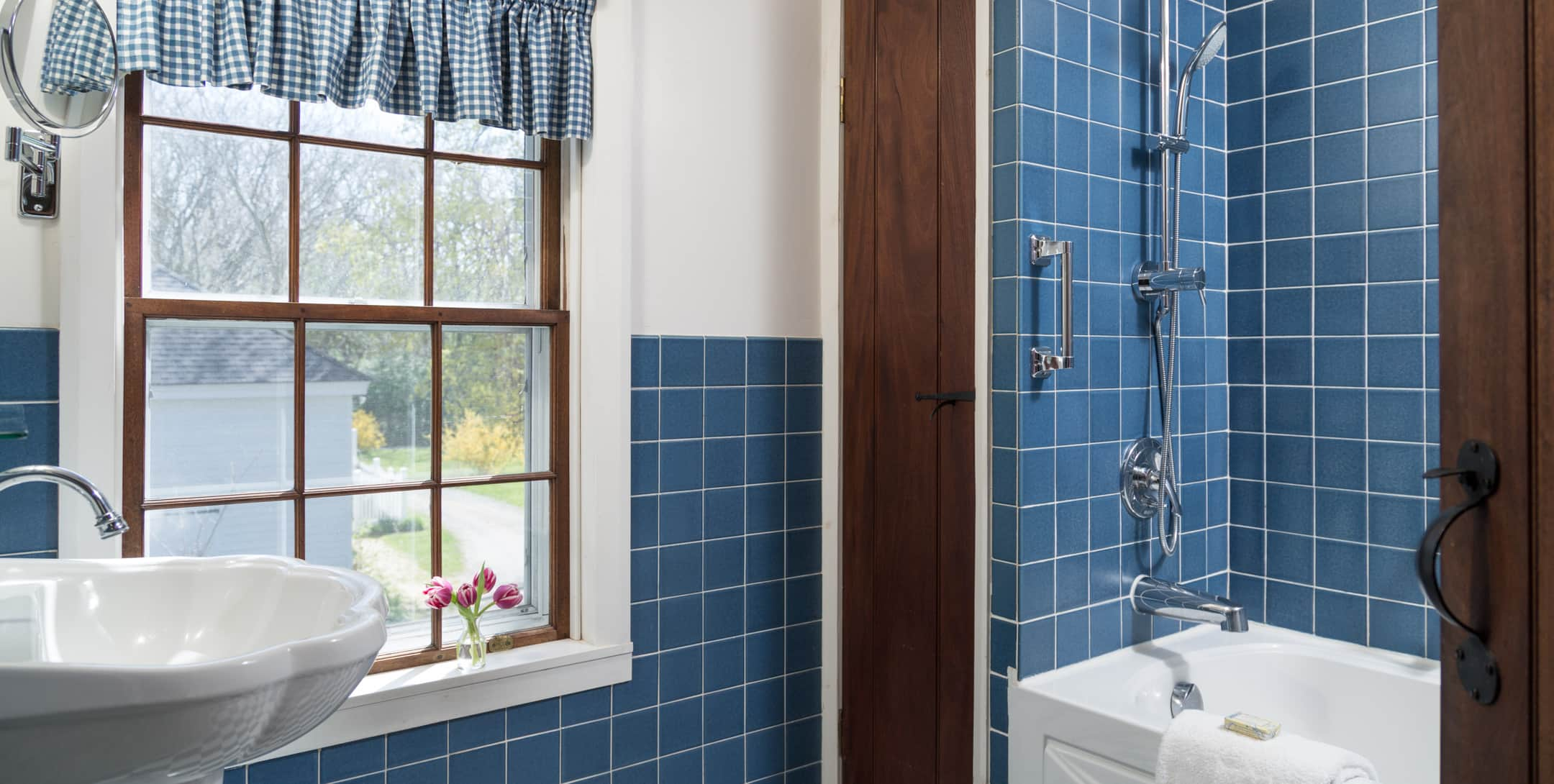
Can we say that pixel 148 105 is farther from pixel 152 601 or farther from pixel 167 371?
pixel 152 601

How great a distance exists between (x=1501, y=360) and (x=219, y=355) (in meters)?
1.83

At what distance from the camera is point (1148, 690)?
1.91 meters

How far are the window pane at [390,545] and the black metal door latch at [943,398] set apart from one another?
1.07 meters

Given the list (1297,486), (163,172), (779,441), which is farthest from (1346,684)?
(163,172)

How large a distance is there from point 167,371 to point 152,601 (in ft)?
1.62

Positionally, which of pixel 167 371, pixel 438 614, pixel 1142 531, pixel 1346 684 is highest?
pixel 167 371

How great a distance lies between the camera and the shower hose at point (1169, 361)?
2.00 meters

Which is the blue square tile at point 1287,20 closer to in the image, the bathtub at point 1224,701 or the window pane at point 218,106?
the bathtub at point 1224,701

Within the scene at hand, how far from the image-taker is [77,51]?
141cm

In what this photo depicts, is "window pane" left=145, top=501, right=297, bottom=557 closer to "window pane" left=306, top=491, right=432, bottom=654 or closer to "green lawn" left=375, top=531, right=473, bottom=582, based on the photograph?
"window pane" left=306, top=491, right=432, bottom=654

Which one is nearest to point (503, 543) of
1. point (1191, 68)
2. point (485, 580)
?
point (485, 580)

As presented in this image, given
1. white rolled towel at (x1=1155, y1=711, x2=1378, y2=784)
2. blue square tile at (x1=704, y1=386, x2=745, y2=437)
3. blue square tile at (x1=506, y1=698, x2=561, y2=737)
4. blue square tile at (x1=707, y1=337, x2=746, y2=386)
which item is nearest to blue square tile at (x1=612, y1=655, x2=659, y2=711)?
blue square tile at (x1=506, y1=698, x2=561, y2=737)

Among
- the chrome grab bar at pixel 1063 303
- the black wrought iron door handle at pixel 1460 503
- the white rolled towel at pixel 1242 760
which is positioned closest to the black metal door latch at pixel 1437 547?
the black wrought iron door handle at pixel 1460 503

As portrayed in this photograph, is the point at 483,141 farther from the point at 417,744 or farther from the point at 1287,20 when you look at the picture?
the point at 1287,20
